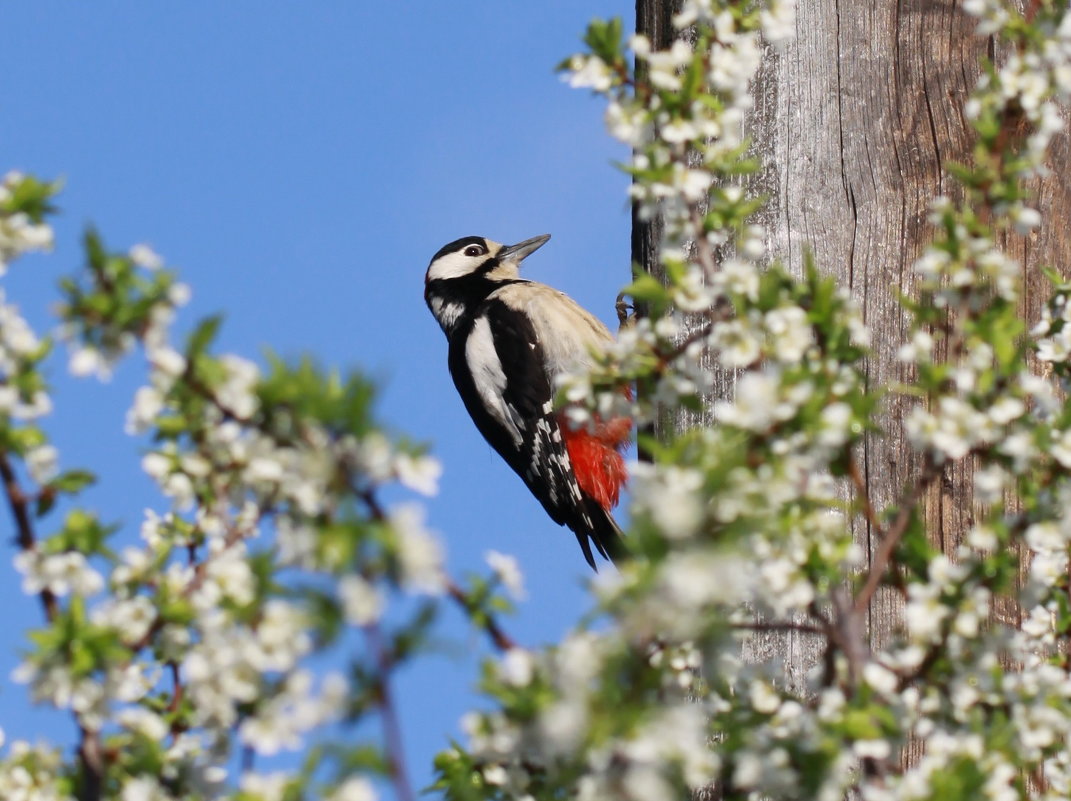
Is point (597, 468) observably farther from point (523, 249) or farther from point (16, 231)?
point (16, 231)

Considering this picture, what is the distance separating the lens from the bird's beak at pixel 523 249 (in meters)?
6.63

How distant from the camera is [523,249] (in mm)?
6641

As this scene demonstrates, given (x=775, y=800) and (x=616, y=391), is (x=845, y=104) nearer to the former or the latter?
(x=616, y=391)

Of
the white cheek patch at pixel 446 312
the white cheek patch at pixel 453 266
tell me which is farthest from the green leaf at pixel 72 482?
the white cheek patch at pixel 453 266

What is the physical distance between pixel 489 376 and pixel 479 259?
104 centimetres

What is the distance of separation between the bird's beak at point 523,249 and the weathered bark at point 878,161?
304 centimetres

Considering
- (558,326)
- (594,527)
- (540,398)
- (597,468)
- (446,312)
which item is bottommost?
(594,527)

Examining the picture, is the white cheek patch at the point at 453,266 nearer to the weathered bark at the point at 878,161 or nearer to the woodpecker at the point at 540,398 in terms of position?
the woodpecker at the point at 540,398

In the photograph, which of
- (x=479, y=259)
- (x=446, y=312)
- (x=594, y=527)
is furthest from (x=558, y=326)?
(x=479, y=259)

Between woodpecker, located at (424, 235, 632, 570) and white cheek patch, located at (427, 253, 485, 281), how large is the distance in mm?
A: 453

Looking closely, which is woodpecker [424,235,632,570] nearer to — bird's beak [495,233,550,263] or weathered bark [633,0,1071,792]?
bird's beak [495,233,550,263]

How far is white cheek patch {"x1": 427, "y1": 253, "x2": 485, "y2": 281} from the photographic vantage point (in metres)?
6.78

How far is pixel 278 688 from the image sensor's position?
4.68 feet

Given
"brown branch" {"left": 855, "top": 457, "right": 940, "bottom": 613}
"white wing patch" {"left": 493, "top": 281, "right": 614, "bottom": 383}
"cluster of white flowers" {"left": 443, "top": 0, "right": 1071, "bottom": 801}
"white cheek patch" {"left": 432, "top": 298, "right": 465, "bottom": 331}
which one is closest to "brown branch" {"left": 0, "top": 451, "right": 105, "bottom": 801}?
"cluster of white flowers" {"left": 443, "top": 0, "right": 1071, "bottom": 801}
